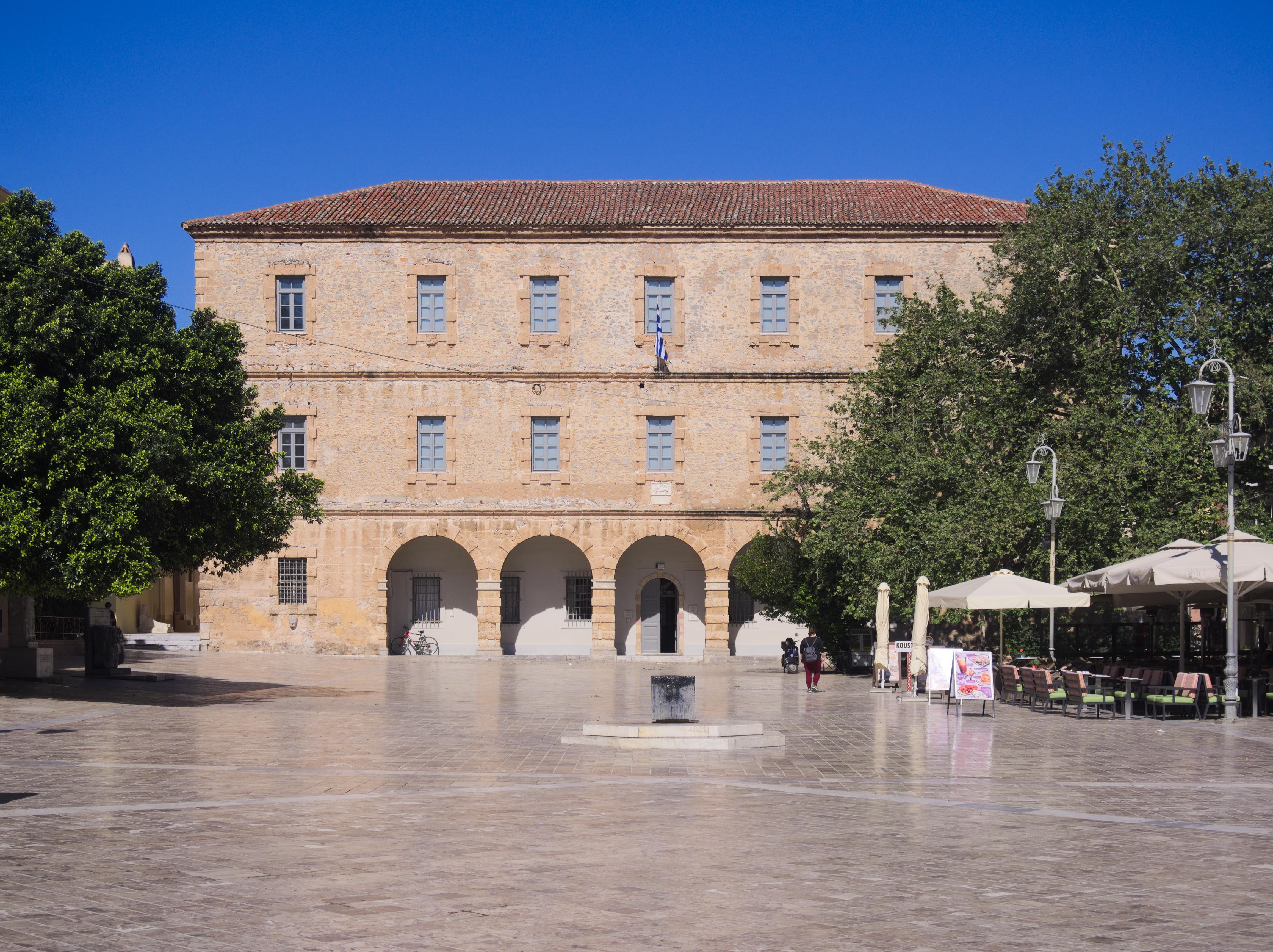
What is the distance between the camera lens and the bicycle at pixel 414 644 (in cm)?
3972

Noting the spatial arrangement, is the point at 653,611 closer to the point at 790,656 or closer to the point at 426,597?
the point at 426,597

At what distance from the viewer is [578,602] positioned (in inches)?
1615

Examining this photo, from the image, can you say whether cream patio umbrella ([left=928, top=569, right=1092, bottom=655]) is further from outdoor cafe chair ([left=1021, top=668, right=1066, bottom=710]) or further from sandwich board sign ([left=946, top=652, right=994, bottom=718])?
sandwich board sign ([left=946, top=652, right=994, bottom=718])

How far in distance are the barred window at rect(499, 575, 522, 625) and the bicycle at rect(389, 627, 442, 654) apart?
218cm

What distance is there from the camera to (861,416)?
32812 millimetres

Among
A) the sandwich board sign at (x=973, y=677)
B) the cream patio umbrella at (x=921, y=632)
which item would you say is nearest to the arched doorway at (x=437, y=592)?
the cream patio umbrella at (x=921, y=632)

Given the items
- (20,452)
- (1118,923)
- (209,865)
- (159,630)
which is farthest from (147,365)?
(159,630)

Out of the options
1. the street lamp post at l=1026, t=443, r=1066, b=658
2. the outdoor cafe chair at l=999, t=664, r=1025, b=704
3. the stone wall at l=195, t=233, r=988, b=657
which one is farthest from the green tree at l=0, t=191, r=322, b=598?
the stone wall at l=195, t=233, r=988, b=657

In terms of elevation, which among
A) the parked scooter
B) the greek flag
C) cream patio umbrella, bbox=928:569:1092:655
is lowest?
the parked scooter

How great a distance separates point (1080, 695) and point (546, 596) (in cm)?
2292

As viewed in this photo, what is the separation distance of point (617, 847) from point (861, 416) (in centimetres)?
2472

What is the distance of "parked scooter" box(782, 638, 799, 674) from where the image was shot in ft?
114

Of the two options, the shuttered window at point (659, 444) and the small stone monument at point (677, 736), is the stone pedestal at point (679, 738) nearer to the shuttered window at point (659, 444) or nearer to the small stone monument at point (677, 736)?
the small stone monument at point (677, 736)

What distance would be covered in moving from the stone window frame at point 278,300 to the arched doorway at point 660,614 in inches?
481
